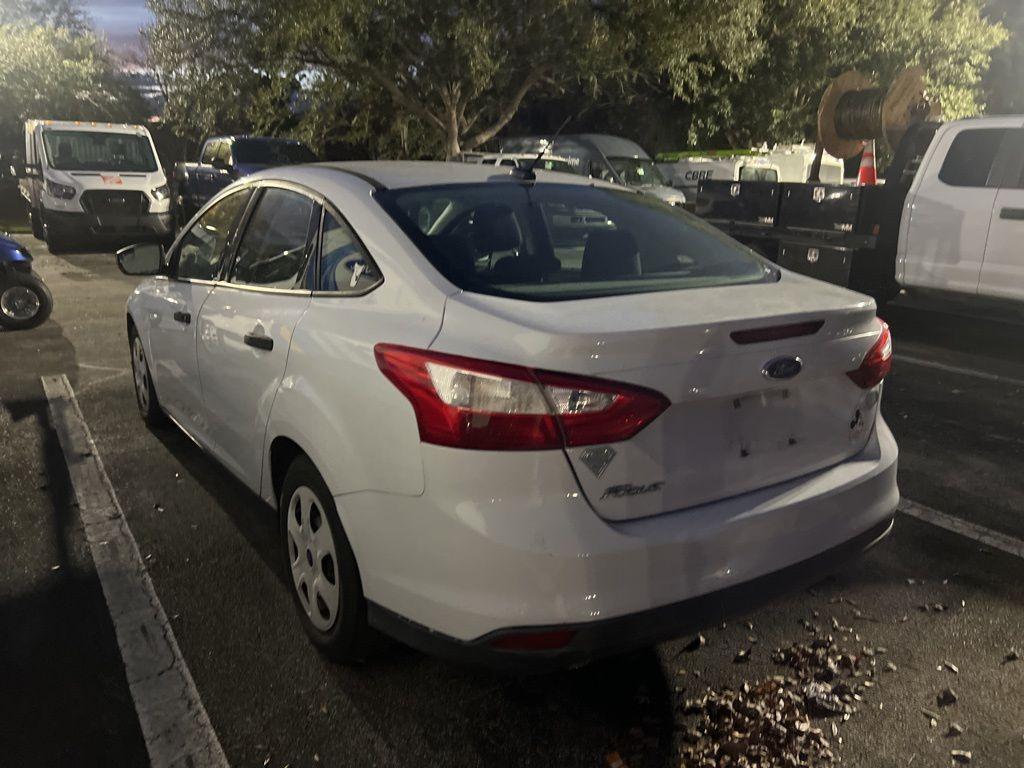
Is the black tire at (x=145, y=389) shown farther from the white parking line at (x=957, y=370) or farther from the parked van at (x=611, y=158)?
the parked van at (x=611, y=158)

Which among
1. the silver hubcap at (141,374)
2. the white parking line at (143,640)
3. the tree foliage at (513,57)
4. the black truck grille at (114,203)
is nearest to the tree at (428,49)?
the tree foliage at (513,57)

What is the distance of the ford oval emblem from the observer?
97.4 inches

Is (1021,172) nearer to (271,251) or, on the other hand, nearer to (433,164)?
(433,164)

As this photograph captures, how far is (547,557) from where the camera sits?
2.26 metres

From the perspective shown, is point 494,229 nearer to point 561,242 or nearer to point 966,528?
point 561,242

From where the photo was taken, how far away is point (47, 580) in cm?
359

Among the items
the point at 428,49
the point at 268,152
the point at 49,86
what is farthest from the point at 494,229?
the point at 49,86

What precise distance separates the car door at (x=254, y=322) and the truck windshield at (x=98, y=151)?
12.9m

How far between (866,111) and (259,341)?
956 centimetres

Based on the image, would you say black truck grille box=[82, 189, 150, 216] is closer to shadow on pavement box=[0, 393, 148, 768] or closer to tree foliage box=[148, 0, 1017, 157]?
tree foliage box=[148, 0, 1017, 157]

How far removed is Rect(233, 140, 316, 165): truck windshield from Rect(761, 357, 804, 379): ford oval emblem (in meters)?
15.3

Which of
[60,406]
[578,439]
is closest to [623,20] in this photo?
[60,406]

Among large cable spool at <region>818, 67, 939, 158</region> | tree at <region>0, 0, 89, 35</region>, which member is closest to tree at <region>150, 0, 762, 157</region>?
large cable spool at <region>818, 67, 939, 158</region>

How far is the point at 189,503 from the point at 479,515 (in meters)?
2.56
